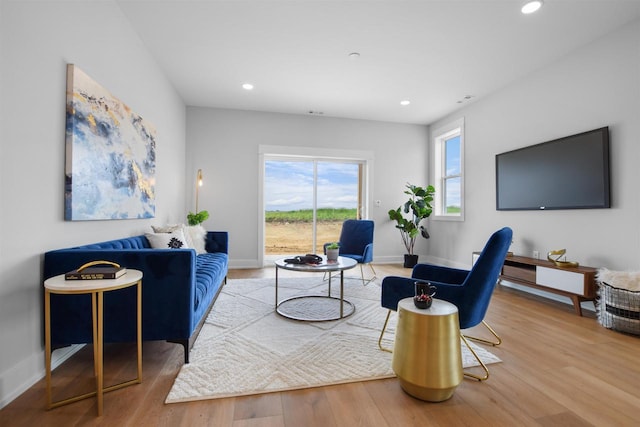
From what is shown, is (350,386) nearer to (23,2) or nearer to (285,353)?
(285,353)

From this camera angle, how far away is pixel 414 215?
18.9 feet

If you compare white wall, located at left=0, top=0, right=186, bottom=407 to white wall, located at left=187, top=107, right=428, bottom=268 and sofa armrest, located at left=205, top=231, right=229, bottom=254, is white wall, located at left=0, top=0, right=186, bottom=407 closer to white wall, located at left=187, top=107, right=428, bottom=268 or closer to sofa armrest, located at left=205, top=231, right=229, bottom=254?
sofa armrest, located at left=205, top=231, right=229, bottom=254

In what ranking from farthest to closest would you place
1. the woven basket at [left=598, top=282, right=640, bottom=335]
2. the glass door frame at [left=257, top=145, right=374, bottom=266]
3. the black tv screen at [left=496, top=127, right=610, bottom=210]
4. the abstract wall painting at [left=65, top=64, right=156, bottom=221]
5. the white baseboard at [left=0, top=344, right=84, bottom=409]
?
the glass door frame at [left=257, top=145, right=374, bottom=266], the black tv screen at [left=496, top=127, right=610, bottom=210], the woven basket at [left=598, top=282, right=640, bottom=335], the abstract wall painting at [left=65, top=64, right=156, bottom=221], the white baseboard at [left=0, top=344, right=84, bottom=409]

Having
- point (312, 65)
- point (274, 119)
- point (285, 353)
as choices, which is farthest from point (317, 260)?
point (274, 119)

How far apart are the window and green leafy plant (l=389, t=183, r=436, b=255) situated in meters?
0.32

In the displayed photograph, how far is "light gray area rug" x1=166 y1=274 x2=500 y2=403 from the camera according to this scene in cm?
174

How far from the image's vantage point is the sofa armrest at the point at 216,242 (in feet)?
12.8

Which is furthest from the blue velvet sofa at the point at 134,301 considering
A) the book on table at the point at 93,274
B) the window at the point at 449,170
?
the window at the point at 449,170

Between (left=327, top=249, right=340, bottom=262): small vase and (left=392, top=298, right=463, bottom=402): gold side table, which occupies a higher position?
(left=327, top=249, right=340, bottom=262): small vase

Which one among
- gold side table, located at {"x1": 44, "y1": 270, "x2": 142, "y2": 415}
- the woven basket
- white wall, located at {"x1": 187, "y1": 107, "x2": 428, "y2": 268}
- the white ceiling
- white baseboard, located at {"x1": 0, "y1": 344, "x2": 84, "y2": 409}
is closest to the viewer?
gold side table, located at {"x1": 44, "y1": 270, "x2": 142, "y2": 415}

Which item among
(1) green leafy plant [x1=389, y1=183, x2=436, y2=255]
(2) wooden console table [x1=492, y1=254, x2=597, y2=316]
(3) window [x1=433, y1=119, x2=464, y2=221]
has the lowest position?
(2) wooden console table [x1=492, y1=254, x2=597, y2=316]

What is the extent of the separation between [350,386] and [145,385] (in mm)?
1153

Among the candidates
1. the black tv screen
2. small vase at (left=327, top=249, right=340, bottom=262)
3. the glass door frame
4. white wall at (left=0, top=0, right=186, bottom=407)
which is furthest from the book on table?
the black tv screen

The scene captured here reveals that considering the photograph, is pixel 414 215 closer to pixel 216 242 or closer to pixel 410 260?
pixel 410 260
